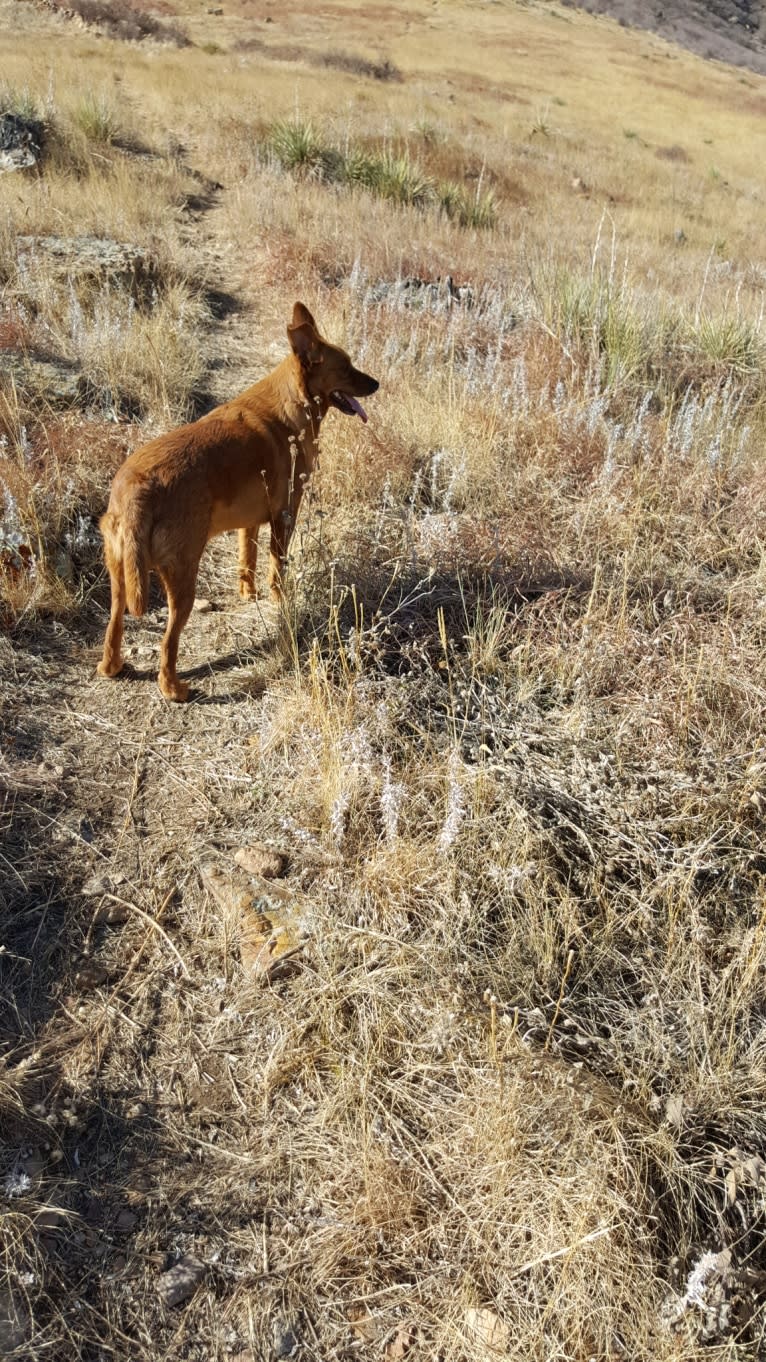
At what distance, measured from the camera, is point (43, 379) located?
4828mm

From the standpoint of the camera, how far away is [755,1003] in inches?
88.0

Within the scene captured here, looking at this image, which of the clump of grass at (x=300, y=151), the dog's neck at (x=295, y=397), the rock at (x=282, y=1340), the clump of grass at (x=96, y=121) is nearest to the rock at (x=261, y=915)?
the rock at (x=282, y=1340)

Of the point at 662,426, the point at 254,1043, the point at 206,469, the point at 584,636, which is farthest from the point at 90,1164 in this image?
the point at 662,426

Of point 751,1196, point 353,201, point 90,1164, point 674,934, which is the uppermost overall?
point 353,201

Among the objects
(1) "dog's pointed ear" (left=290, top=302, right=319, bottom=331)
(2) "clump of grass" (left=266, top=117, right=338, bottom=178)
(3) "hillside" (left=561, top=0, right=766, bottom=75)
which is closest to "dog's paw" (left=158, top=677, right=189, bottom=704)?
(1) "dog's pointed ear" (left=290, top=302, right=319, bottom=331)

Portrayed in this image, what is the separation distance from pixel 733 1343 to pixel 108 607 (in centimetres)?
323

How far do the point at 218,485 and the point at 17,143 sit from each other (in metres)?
7.91

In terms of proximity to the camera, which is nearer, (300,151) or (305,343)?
(305,343)

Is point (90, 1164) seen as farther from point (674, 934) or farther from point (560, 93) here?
point (560, 93)

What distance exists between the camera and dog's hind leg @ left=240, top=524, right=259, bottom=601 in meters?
3.77

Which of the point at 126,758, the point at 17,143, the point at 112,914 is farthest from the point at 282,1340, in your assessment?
the point at 17,143

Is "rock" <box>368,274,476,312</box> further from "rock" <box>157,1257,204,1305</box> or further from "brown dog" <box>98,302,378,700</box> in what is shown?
"rock" <box>157,1257,204,1305</box>

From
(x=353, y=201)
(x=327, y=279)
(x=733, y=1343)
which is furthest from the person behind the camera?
(x=353, y=201)

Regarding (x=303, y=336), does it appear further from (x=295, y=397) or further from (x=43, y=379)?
(x=43, y=379)
